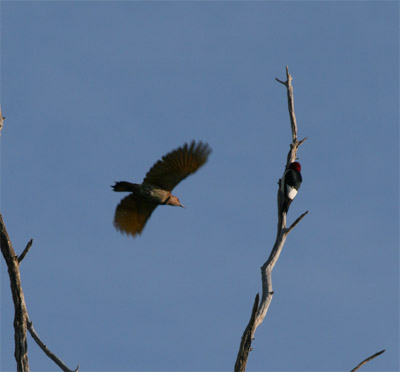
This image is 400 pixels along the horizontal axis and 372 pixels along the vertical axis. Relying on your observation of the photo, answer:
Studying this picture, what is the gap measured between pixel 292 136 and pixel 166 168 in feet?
5.05

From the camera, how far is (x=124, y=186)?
977cm

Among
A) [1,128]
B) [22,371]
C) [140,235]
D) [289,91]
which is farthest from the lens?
[140,235]

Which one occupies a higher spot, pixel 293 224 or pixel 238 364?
pixel 293 224

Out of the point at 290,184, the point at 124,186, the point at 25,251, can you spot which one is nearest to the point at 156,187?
the point at 124,186

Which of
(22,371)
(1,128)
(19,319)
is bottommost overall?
(22,371)

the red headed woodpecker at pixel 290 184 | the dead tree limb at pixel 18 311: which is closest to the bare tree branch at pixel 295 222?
the red headed woodpecker at pixel 290 184

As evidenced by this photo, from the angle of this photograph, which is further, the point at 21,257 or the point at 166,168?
the point at 166,168

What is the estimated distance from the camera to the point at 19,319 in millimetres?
7852

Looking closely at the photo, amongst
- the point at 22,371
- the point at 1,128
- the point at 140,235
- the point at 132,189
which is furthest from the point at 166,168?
the point at 22,371

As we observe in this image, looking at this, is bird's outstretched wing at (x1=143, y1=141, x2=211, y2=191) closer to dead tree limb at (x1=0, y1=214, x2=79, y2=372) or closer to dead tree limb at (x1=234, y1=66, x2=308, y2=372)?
dead tree limb at (x1=234, y1=66, x2=308, y2=372)

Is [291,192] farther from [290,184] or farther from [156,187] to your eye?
[156,187]

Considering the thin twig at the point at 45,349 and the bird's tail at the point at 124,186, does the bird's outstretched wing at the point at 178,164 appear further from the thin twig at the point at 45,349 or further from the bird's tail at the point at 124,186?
the thin twig at the point at 45,349

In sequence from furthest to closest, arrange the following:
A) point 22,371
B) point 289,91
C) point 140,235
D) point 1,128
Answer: point 140,235, point 289,91, point 1,128, point 22,371

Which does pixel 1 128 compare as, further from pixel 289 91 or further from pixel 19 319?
pixel 289 91
